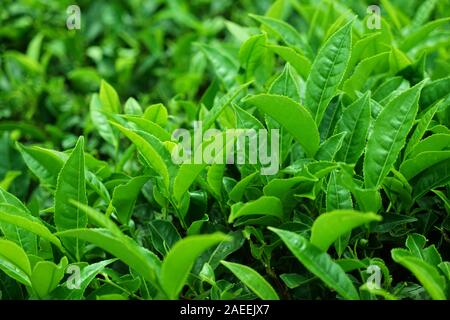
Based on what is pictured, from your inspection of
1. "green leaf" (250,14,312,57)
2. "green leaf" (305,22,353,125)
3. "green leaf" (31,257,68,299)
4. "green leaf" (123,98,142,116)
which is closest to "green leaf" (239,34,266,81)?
"green leaf" (250,14,312,57)

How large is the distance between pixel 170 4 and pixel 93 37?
0.42 metres

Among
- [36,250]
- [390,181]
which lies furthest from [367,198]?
[36,250]

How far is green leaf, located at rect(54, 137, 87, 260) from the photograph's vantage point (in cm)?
154

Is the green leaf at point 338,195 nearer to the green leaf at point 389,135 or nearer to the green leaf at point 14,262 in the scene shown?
the green leaf at point 389,135

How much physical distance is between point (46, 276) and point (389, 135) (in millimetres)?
810

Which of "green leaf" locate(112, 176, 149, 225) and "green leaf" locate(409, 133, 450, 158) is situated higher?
"green leaf" locate(409, 133, 450, 158)

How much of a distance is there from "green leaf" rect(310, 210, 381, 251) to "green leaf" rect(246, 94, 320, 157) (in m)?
0.28

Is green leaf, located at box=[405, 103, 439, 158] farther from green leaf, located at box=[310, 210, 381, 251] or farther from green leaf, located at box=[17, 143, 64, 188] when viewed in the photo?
green leaf, located at box=[17, 143, 64, 188]

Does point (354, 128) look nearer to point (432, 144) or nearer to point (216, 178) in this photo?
point (432, 144)

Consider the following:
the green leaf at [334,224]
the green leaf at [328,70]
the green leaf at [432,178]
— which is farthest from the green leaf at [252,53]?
the green leaf at [334,224]

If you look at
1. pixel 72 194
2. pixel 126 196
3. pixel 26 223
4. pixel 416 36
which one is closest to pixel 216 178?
pixel 126 196

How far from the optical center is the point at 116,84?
9.95 ft

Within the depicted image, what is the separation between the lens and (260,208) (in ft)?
4.88
